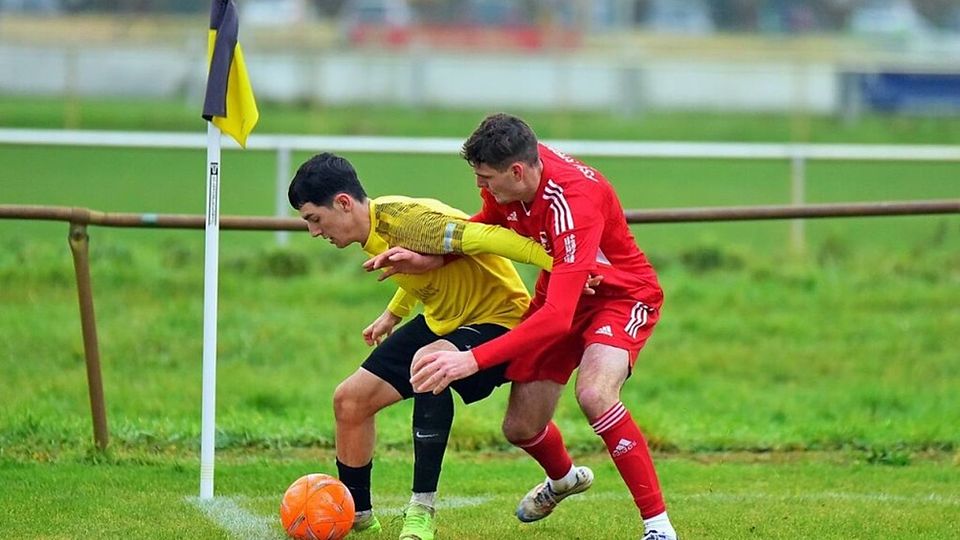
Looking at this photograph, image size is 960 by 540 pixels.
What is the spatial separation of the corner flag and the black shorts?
0.99 m

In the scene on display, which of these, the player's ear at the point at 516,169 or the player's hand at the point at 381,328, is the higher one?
the player's ear at the point at 516,169

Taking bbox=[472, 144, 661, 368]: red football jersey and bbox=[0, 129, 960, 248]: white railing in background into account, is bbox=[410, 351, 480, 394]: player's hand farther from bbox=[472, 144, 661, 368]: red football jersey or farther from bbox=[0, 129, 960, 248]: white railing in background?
bbox=[0, 129, 960, 248]: white railing in background

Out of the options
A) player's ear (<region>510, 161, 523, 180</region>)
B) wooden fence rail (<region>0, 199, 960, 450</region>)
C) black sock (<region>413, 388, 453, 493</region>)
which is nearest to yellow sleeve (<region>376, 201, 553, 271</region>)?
player's ear (<region>510, 161, 523, 180</region>)

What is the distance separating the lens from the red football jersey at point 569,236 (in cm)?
554

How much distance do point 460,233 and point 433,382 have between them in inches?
28.4

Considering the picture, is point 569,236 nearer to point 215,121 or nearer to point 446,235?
point 446,235

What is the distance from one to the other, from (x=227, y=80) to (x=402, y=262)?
4.58ft

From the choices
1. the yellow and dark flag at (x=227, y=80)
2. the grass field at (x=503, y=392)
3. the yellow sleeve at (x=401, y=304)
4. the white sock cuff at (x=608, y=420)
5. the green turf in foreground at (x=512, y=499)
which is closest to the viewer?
the white sock cuff at (x=608, y=420)

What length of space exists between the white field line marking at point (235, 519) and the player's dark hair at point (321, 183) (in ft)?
4.62

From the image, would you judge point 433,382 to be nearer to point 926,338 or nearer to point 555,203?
point 555,203

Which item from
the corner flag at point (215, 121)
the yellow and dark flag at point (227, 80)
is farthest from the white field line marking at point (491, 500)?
the yellow and dark flag at point (227, 80)

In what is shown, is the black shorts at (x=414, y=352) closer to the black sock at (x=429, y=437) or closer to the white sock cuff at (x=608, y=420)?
the black sock at (x=429, y=437)

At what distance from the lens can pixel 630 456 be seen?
228 inches

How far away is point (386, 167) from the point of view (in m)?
24.9
